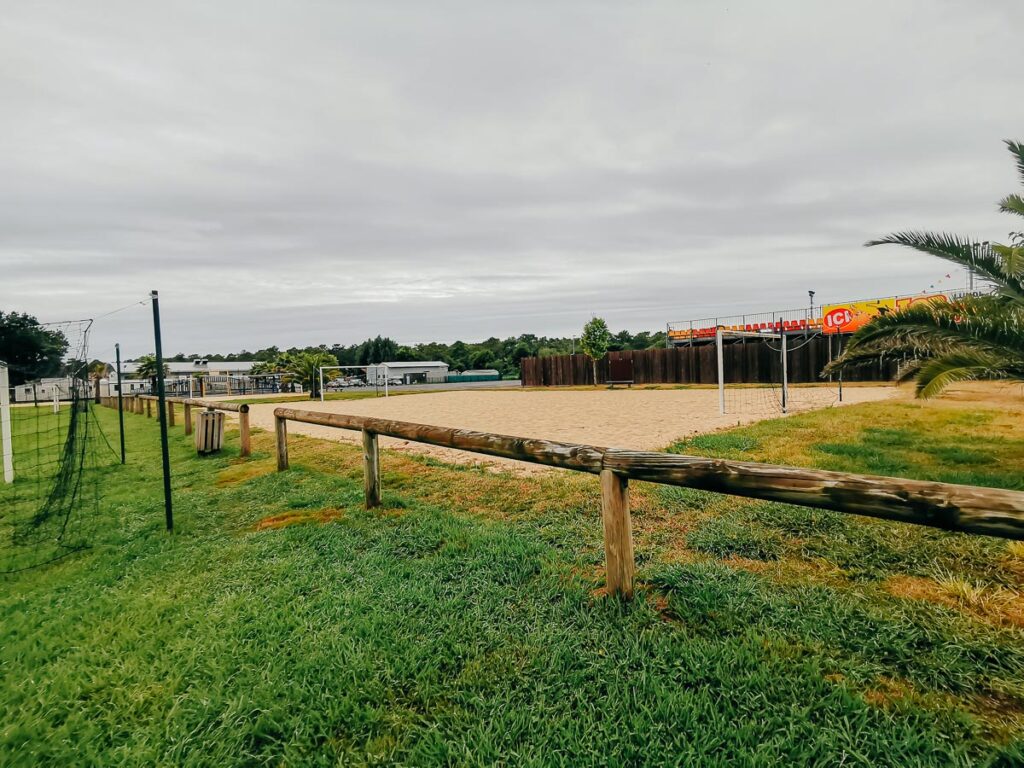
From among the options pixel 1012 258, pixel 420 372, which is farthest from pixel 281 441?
pixel 420 372

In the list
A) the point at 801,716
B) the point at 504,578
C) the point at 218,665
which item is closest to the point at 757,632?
the point at 801,716

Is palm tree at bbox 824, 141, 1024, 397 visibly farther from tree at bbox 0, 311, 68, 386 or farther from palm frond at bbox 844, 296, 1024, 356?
tree at bbox 0, 311, 68, 386

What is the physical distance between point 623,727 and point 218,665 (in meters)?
1.71

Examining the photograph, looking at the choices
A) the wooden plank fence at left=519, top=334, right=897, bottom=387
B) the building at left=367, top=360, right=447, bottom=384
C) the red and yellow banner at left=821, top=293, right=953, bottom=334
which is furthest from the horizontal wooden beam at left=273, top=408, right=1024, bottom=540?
the building at left=367, top=360, right=447, bottom=384

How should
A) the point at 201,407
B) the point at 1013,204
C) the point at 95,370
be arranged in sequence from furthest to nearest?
the point at 95,370
the point at 201,407
the point at 1013,204

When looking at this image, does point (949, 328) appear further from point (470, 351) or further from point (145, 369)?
point (470, 351)

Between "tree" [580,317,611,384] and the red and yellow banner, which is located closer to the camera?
the red and yellow banner

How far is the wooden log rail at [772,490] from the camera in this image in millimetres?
1661

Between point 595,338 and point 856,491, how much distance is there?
30.8m

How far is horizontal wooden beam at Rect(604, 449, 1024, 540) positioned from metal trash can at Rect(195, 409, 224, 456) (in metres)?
7.89

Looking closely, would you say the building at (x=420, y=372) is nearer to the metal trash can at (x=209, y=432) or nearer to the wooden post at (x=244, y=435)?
the metal trash can at (x=209, y=432)

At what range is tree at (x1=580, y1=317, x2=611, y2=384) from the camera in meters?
32.1

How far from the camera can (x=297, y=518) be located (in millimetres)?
4457

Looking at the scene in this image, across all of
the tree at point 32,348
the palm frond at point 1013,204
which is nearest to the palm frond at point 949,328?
the palm frond at point 1013,204
